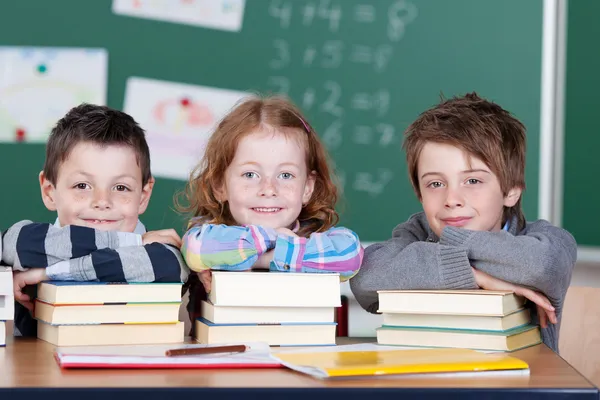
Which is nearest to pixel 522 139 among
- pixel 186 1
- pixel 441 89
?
pixel 441 89

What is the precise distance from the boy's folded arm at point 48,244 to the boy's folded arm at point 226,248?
0.47 feet

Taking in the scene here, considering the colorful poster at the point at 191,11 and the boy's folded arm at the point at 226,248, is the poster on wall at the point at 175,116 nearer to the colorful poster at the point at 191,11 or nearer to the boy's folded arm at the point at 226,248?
the colorful poster at the point at 191,11

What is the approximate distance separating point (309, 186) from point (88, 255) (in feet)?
1.72

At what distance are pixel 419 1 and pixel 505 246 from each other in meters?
1.81

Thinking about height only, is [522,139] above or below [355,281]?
above

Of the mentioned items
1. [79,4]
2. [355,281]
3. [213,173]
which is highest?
[79,4]

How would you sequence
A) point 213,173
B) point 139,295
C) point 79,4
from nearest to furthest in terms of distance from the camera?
point 139,295 → point 213,173 → point 79,4

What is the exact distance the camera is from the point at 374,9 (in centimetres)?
306

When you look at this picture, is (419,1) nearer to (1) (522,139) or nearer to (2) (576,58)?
(2) (576,58)

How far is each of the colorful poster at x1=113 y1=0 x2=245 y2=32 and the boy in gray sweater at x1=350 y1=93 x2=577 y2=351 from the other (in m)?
1.45

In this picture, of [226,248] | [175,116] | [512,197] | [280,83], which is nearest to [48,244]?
[226,248]

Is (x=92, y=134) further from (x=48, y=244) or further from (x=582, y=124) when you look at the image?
(x=582, y=124)

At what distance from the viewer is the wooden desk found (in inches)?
37.9

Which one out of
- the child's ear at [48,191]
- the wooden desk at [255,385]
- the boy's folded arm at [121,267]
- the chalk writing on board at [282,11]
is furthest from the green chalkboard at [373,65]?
the wooden desk at [255,385]
